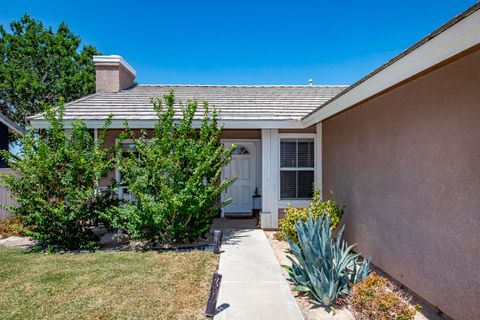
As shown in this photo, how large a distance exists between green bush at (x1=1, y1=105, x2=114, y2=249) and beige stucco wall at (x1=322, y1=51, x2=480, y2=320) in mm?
5514

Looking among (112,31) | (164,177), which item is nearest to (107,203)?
(164,177)

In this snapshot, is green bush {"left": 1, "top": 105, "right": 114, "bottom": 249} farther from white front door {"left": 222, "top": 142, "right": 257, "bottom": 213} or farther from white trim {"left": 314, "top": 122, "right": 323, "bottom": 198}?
white trim {"left": 314, "top": 122, "right": 323, "bottom": 198}

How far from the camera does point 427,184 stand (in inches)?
171

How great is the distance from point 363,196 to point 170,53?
19110 mm

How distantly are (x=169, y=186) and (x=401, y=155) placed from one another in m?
4.62

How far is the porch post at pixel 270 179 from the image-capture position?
9.19m

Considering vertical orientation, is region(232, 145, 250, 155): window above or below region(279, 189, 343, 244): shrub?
above

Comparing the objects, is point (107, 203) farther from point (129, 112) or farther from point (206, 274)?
point (206, 274)

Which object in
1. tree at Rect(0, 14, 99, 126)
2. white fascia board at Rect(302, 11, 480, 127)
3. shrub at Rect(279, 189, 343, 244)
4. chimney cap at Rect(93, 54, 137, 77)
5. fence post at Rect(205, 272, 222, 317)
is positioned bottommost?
fence post at Rect(205, 272, 222, 317)

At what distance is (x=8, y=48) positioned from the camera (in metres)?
24.3

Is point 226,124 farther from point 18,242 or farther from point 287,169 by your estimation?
point 18,242

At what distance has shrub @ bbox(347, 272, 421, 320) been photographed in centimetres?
338

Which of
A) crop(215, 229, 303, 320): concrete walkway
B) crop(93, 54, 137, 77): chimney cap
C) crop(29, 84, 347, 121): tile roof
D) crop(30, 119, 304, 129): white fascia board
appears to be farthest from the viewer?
crop(93, 54, 137, 77): chimney cap

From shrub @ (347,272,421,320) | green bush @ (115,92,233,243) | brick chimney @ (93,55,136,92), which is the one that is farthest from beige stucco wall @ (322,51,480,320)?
brick chimney @ (93,55,136,92)
